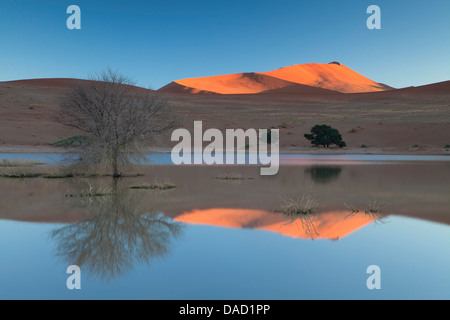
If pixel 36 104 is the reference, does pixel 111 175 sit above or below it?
below

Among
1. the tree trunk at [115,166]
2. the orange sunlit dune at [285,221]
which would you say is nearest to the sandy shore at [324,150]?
the tree trunk at [115,166]

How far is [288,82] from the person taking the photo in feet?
449

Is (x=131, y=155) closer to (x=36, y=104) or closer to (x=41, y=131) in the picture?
(x=41, y=131)

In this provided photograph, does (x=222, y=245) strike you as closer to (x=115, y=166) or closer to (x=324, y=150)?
(x=115, y=166)

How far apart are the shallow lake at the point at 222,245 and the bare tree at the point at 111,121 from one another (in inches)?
185

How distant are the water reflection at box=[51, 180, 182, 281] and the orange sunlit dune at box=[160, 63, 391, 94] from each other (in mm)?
113067

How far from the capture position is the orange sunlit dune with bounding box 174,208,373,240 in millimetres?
7762

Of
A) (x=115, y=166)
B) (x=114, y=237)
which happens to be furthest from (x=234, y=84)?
(x=114, y=237)

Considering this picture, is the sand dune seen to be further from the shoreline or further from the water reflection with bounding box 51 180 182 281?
the water reflection with bounding box 51 180 182 281

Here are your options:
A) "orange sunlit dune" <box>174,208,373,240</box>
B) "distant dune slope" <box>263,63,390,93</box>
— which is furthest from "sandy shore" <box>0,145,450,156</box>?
"distant dune slope" <box>263,63,390,93</box>

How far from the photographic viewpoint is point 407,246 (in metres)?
6.82

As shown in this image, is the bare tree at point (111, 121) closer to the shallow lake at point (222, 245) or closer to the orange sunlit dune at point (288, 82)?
the shallow lake at point (222, 245)

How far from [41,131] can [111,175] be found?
28998mm
